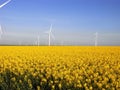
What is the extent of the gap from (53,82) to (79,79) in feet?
4.10

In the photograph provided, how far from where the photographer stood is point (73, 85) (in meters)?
10.6

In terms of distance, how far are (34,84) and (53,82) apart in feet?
3.16

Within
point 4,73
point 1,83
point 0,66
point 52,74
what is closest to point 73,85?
point 52,74

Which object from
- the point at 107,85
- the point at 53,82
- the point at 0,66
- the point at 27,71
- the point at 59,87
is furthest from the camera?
the point at 0,66

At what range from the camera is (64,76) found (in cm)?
1191

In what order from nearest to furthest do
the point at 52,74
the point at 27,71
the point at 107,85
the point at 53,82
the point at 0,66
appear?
1. the point at 107,85
2. the point at 53,82
3. the point at 52,74
4. the point at 27,71
5. the point at 0,66

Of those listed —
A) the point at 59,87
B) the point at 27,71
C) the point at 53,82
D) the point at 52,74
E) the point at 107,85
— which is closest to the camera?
the point at 107,85

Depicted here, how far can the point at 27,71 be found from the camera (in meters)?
14.3

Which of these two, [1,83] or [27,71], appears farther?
[27,71]

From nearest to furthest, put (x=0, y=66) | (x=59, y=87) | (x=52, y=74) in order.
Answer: (x=59, y=87), (x=52, y=74), (x=0, y=66)

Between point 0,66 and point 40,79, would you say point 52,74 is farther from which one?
point 0,66

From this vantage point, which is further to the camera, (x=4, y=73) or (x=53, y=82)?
(x=4, y=73)

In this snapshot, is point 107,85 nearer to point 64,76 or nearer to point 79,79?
point 79,79

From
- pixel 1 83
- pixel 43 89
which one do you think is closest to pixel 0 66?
pixel 1 83
